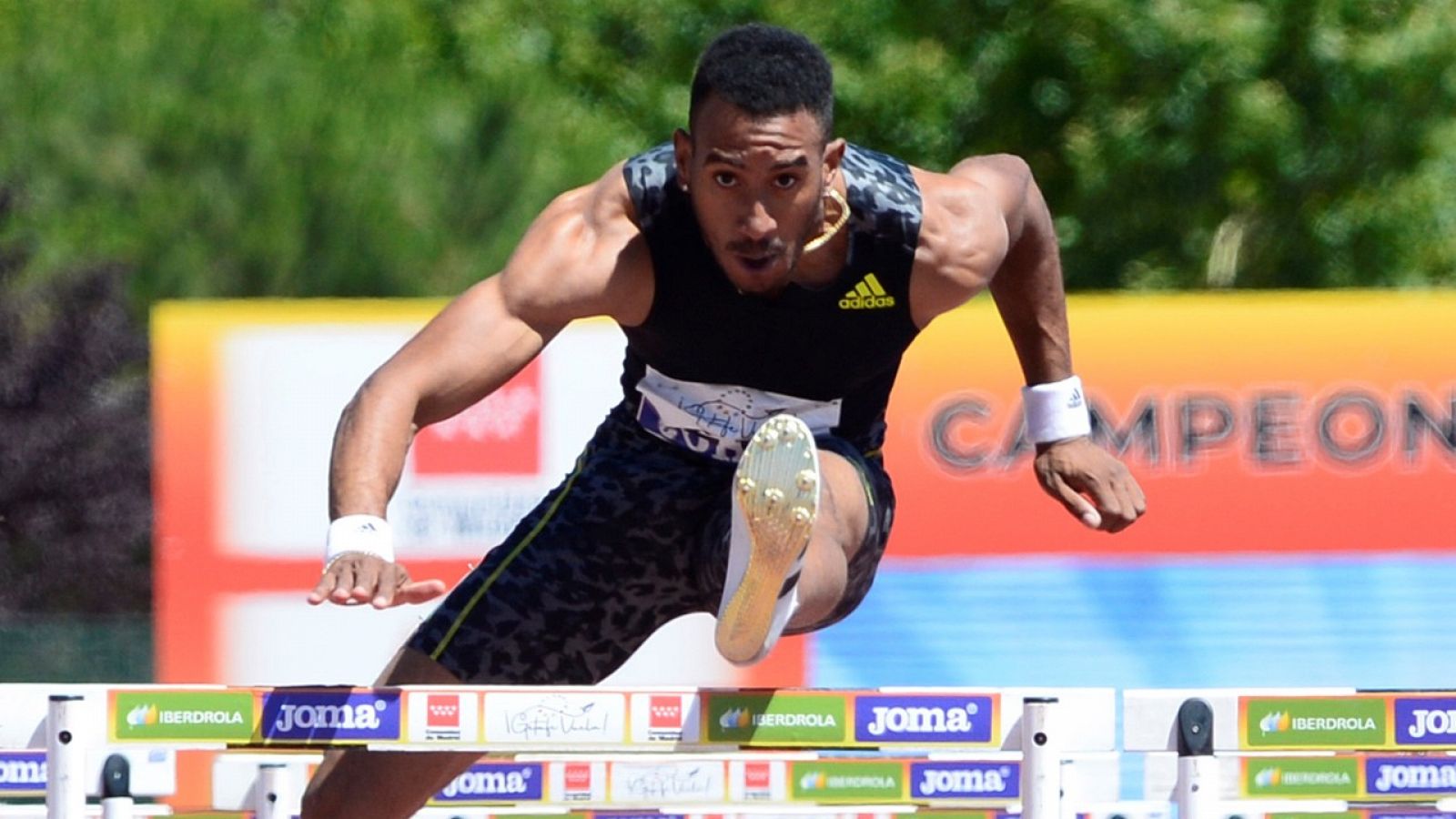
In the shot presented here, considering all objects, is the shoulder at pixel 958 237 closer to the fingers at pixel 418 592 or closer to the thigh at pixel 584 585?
the thigh at pixel 584 585

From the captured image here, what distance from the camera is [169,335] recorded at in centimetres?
747

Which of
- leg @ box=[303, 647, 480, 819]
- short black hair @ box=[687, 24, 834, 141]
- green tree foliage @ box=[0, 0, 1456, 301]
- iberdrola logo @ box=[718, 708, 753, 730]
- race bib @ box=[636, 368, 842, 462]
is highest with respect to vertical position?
green tree foliage @ box=[0, 0, 1456, 301]

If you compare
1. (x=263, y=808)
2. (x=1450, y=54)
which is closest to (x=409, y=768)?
(x=263, y=808)

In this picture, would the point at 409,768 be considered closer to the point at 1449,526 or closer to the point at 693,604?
the point at 693,604

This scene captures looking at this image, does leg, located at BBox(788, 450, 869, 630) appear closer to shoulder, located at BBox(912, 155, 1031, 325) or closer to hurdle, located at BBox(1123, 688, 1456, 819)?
shoulder, located at BBox(912, 155, 1031, 325)

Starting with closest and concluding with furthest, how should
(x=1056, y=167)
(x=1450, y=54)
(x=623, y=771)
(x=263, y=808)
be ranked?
1. (x=263, y=808)
2. (x=623, y=771)
3. (x=1450, y=54)
4. (x=1056, y=167)

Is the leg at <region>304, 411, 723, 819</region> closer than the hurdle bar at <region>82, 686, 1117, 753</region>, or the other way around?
the hurdle bar at <region>82, 686, 1117, 753</region>

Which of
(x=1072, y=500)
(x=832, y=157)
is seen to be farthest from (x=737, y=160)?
(x=1072, y=500)

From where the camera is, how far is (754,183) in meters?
4.05

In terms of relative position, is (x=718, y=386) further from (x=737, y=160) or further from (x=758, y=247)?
(x=737, y=160)

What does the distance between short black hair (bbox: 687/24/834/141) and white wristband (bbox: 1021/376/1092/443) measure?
0.86m

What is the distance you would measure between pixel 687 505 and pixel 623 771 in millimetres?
1315

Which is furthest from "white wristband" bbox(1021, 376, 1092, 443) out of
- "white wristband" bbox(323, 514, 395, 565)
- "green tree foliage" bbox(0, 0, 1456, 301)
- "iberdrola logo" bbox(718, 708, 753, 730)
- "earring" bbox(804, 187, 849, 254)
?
"green tree foliage" bbox(0, 0, 1456, 301)

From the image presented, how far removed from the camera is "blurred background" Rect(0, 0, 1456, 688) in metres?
7.43
